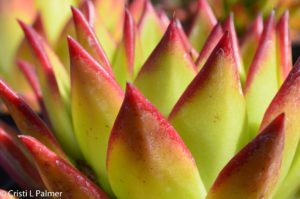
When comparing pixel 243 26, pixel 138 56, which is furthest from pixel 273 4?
pixel 138 56

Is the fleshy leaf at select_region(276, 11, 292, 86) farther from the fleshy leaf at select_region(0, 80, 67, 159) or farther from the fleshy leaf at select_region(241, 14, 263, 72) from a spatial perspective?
the fleshy leaf at select_region(0, 80, 67, 159)

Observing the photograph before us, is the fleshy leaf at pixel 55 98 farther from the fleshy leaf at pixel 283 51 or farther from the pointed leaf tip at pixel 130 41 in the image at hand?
the fleshy leaf at pixel 283 51

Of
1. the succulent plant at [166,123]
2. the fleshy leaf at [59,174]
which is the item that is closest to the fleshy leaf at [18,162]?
the succulent plant at [166,123]

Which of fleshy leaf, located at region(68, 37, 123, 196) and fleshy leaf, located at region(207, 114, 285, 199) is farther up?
fleshy leaf, located at region(68, 37, 123, 196)

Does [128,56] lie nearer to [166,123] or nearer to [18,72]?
[166,123]

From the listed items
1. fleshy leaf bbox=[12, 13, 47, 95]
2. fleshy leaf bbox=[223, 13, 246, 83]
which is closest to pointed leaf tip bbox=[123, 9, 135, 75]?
fleshy leaf bbox=[223, 13, 246, 83]

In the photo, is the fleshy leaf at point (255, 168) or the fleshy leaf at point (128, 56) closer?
the fleshy leaf at point (255, 168)

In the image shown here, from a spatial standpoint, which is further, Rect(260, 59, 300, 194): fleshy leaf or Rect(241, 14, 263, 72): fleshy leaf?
Rect(241, 14, 263, 72): fleshy leaf
